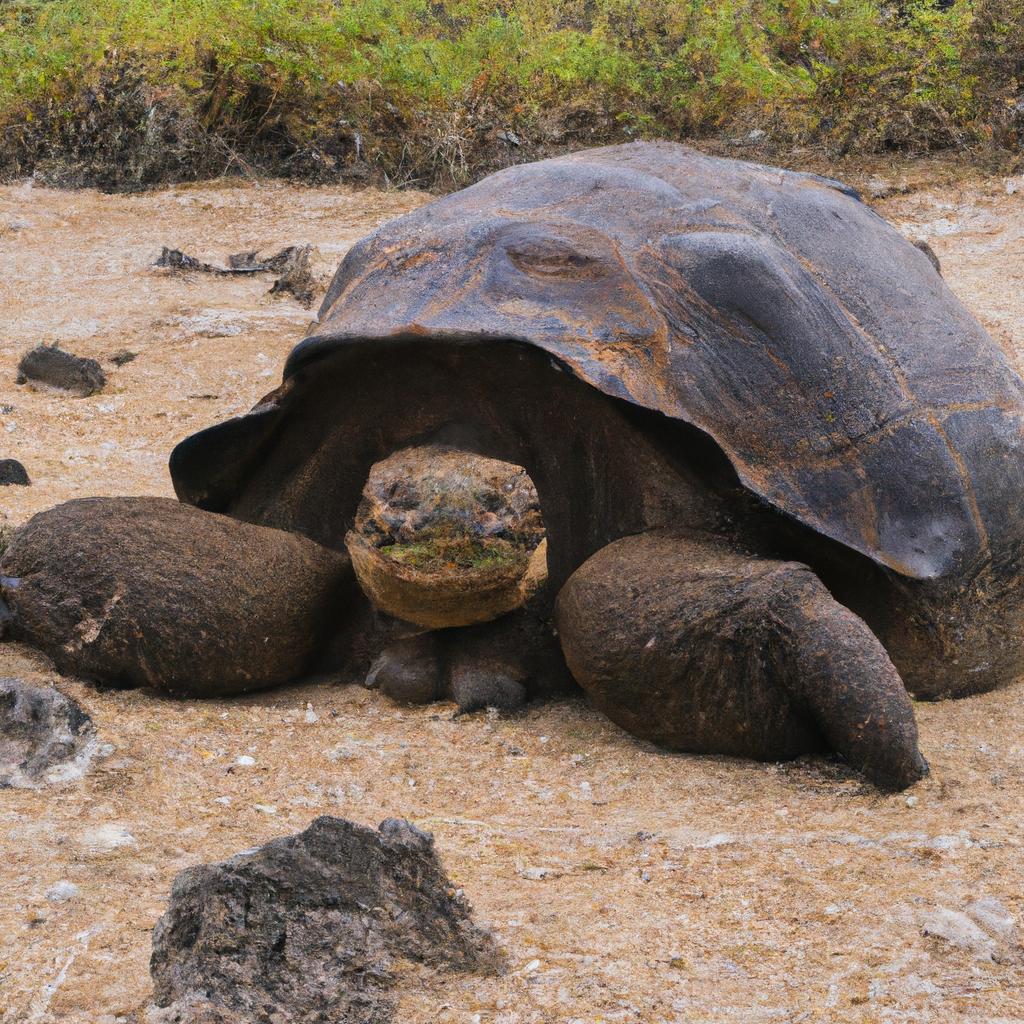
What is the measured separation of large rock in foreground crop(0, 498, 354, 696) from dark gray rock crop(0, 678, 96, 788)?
0.26m

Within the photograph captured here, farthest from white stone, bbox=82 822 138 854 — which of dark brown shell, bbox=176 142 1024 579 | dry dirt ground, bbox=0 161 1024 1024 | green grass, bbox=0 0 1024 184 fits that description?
green grass, bbox=0 0 1024 184

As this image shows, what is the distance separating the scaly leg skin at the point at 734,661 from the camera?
91.9 inches

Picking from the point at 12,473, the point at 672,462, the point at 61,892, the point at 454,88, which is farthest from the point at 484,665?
the point at 454,88

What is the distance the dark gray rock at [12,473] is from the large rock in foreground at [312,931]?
109 inches

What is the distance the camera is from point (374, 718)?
9.20ft

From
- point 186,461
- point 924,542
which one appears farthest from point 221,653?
point 924,542

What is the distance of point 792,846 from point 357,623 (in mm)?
1334

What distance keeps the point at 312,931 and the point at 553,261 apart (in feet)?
5.63

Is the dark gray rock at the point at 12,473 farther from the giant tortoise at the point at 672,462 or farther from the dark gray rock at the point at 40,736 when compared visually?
the dark gray rock at the point at 40,736

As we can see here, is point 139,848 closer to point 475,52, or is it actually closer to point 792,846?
point 792,846

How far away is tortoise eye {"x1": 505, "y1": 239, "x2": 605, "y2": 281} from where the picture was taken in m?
2.79

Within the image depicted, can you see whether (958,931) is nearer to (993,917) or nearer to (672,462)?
(993,917)

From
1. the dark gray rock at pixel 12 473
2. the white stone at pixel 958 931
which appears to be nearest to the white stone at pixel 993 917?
the white stone at pixel 958 931

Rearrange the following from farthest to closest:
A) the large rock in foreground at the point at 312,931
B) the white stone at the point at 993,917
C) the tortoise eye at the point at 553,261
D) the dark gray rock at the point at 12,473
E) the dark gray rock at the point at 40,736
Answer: the dark gray rock at the point at 12,473 < the tortoise eye at the point at 553,261 < the dark gray rock at the point at 40,736 < the white stone at the point at 993,917 < the large rock in foreground at the point at 312,931
